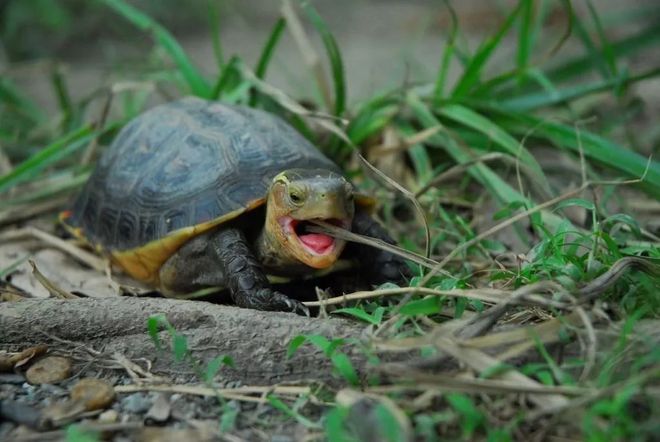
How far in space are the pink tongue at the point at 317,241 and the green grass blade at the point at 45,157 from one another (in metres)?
1.63

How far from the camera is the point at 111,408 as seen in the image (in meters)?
Answer: 1.94

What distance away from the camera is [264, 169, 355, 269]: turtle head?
93.8 inches

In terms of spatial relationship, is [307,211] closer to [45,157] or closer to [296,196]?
[296,196]

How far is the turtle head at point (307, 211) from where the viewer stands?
2382 millimetres

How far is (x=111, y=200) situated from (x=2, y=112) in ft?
7.13

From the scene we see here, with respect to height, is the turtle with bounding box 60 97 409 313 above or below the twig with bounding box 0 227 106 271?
above

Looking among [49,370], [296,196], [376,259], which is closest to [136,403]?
[49,370]

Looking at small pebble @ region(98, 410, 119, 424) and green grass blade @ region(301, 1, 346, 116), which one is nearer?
small pebble @ region(98, 410, 119, 424)

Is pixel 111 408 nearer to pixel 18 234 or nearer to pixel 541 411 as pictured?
pixel 541 411

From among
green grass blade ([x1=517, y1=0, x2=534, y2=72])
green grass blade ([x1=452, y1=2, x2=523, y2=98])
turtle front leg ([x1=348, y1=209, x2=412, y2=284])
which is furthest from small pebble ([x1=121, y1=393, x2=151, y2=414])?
green grass blade ([x1=517, y1=0, x2=534, y2=72])

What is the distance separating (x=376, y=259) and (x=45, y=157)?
1.79m

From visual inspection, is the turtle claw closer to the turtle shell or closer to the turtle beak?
the turtle beak

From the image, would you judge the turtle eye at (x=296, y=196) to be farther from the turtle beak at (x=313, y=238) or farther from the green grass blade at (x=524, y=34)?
the green grass blade at (x=524, y=34)

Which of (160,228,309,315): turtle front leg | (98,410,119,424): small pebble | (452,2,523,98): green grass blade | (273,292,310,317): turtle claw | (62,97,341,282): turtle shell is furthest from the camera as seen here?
(452,2,523,98): green grass blade
